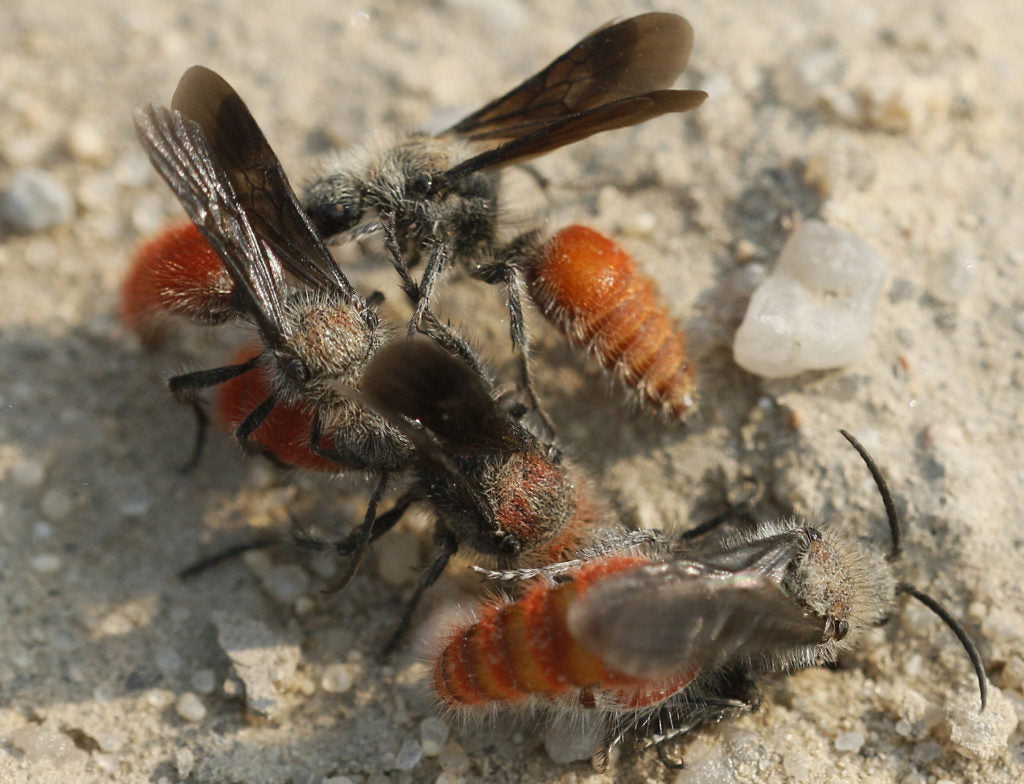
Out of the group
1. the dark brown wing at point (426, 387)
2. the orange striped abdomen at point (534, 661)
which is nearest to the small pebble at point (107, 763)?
the orange striped abdomen at point (534, 661)

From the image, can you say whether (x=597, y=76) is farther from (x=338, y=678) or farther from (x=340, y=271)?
(x=338, y=678)

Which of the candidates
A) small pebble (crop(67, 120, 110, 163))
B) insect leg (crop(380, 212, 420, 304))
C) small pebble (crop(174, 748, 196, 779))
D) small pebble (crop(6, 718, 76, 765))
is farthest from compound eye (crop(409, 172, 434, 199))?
small pebble (crop(6, 718, 76, 765))

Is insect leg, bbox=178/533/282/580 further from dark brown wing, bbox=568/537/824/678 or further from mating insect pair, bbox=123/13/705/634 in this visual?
dark brown wing, bbox=568/537/824/678

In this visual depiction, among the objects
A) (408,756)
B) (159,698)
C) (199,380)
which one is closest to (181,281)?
(199,380)

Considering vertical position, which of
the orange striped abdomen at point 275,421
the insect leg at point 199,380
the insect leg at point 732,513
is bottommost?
the insect leg at point 732,513

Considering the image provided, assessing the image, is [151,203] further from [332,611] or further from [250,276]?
[332,611]

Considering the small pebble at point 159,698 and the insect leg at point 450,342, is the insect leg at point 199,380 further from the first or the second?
the small pebble at point 159,698

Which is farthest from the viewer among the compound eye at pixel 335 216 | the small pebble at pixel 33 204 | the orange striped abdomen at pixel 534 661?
the small pebble at pixel 33 204
